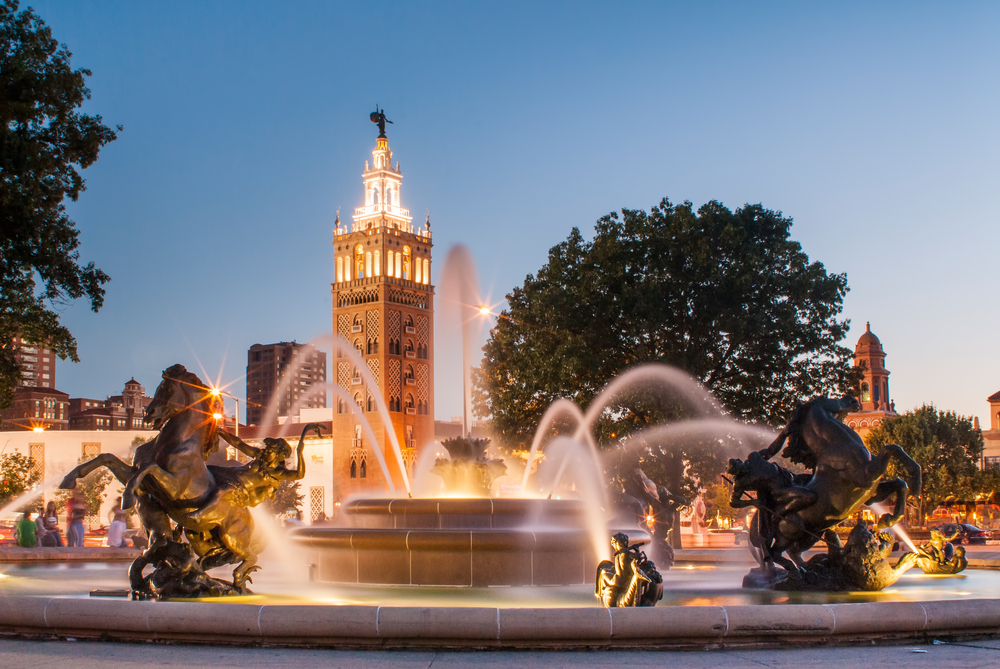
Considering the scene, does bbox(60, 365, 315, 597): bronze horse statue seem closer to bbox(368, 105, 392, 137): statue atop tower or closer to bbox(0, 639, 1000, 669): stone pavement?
bbox(0, 639, 1000, 669): stone pavement

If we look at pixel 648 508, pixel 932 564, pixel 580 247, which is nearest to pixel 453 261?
pixel 580 247

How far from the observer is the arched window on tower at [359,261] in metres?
106

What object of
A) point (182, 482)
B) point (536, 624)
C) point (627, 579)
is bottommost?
point (536, 624)

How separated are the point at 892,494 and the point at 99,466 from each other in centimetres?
787

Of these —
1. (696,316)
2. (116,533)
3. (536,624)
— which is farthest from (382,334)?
(536,624)

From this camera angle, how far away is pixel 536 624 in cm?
751

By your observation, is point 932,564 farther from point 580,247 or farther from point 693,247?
point 580,247

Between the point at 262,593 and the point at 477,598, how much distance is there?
7.53 feet

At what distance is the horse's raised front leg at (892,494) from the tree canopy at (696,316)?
18.9 m

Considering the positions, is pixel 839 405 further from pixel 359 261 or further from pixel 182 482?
pixel 359 261

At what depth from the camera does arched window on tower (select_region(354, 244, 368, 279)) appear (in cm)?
10619

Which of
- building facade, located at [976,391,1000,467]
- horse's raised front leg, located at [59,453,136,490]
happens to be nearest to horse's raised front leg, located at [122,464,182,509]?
horse's raised front leg, located at [59,453,136,490]

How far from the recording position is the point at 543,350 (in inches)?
1266

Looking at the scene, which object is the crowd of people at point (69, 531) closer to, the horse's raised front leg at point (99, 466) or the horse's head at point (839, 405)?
the horse's raised front leg at point (99, 466)
